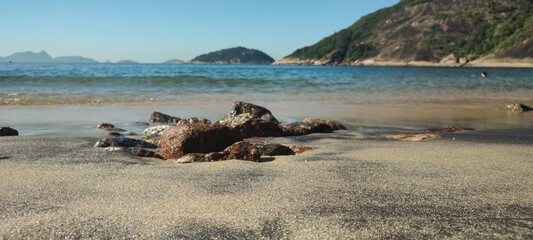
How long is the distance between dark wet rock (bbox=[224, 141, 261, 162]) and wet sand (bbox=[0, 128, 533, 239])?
12 centimetres

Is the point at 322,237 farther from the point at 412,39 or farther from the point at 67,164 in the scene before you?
the point at 412,39

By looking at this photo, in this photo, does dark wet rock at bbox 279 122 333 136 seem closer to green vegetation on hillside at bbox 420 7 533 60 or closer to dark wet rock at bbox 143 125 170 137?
dark wet rock at bbox 143 125 170 137

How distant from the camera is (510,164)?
10.6 feet

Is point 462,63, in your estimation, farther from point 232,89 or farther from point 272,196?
point 272,196

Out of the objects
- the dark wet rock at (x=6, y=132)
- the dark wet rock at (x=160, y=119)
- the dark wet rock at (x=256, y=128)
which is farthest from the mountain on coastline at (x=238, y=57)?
the dark wet rock at (x=6, y=132)

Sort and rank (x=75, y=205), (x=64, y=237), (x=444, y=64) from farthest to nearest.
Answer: (x=444, y=64) → (x=75, y=205) → (x=64, y=237)

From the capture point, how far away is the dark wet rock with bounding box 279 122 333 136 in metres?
5.53

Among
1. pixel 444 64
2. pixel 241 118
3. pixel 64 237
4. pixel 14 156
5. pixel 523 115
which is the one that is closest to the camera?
pixel 64 237

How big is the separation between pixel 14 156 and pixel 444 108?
910 centimetres

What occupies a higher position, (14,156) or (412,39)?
(412,39)

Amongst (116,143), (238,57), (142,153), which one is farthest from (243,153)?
(238,57)

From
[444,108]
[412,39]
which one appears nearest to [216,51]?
[412,39]

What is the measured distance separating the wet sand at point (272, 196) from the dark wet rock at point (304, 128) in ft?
5.74

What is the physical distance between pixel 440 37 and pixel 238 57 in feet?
342
